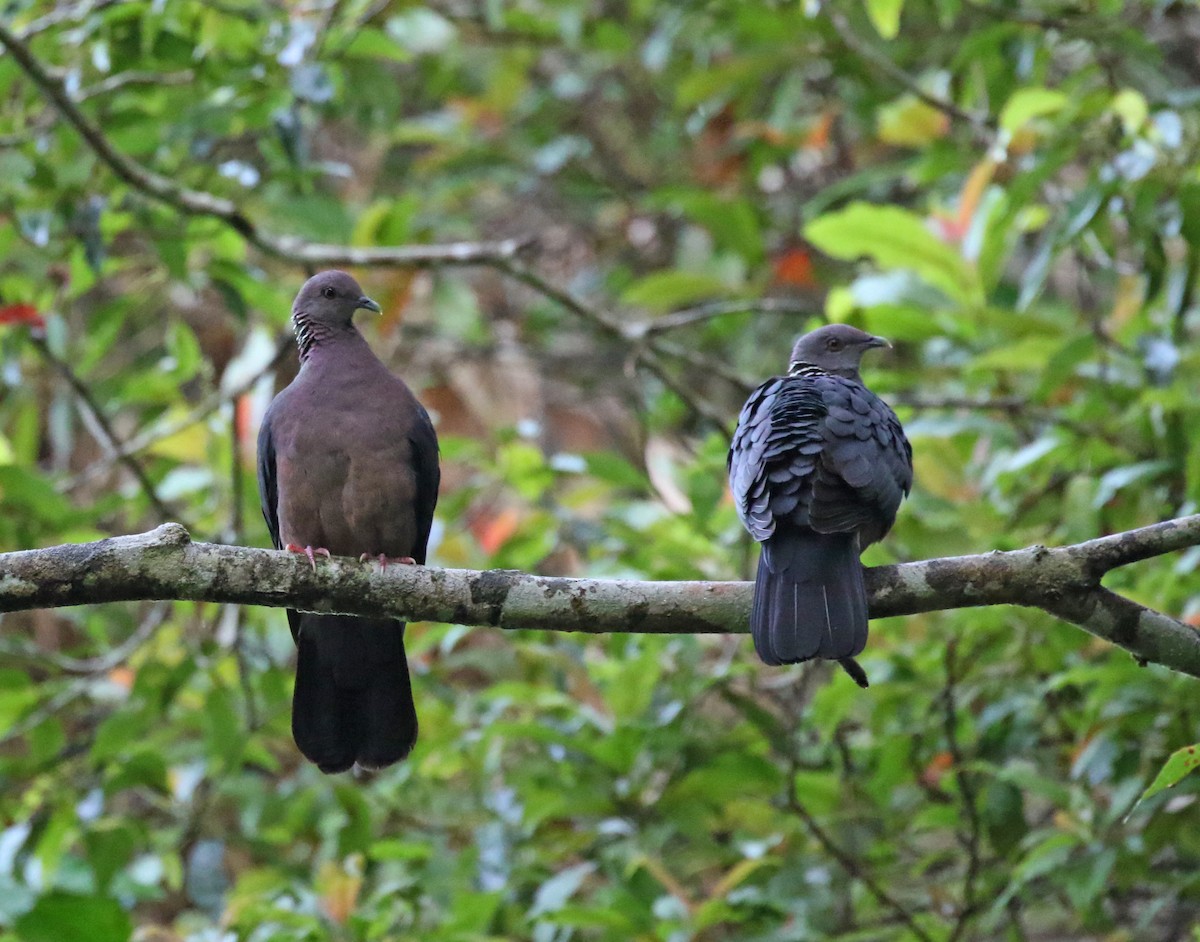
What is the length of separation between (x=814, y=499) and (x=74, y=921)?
2.41 m

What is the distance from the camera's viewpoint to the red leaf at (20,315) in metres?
4.73

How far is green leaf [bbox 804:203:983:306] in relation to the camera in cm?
495

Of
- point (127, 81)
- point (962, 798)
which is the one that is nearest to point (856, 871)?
point (962, 798)

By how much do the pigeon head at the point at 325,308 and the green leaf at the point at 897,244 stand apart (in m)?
1.55

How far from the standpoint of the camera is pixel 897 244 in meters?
5.06

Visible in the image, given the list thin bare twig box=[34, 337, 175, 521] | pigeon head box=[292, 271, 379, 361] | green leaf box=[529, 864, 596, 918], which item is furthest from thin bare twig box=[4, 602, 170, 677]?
green leaf box=[529, 864, 596, 918]

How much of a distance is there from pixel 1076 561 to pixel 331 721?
2.01m

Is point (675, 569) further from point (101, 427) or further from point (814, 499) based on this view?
point (101, 427)

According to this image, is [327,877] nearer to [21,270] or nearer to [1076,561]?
[1076,561]

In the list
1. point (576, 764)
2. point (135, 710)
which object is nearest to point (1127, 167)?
point (576, 764)

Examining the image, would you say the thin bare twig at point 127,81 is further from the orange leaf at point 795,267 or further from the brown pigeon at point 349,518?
the orange leaf at point 795,267

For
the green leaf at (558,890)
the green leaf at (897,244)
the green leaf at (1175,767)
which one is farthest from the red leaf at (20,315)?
the green leaf at (1175,767)

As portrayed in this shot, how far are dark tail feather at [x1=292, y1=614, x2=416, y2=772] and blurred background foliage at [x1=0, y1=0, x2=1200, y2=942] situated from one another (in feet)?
1.62

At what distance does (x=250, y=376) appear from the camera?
17.8ft
